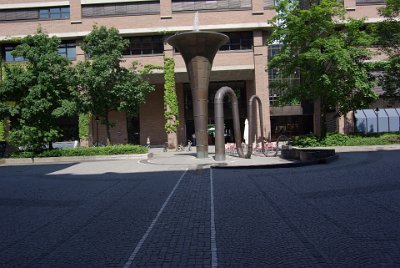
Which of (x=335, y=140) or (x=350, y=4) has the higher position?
(x=350, y=4)

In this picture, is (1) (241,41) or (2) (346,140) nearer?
(2) (346,140)

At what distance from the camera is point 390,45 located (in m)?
27.5

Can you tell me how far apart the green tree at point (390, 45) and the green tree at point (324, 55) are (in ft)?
6.72

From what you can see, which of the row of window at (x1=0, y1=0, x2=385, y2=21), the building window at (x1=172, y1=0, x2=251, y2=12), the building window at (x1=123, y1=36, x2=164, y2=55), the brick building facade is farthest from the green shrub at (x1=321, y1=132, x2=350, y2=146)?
the building window at (x1=123, y1=36, x2=164, y2=55)

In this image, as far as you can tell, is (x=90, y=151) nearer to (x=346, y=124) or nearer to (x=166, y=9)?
(x=166, y=9)

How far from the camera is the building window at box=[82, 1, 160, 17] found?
118 ft

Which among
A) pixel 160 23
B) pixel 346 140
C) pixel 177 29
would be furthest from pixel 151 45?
pixel 346 140

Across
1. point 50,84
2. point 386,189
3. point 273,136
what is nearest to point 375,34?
point 273,136

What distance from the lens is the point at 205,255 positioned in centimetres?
514

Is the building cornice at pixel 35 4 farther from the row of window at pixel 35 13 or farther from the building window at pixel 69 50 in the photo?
the building window at pixel 69 50

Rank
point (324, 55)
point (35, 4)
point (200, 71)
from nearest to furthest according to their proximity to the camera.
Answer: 1. point (200, 71)
2. point (324, 55)
3. point (35, 4)

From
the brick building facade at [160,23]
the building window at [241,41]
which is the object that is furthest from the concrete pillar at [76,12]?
the building window at [241,41]

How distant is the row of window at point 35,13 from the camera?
3666 cm

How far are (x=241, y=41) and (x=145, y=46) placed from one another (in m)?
8.96
